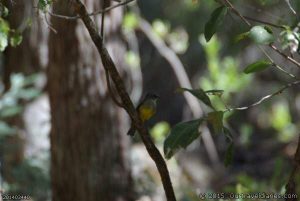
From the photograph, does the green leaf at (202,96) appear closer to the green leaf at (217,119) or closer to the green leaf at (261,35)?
the green leaf at (217,119)

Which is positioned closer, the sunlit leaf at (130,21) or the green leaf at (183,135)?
the green leaf at (183,135)

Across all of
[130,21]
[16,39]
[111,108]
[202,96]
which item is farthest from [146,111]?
[130,21]

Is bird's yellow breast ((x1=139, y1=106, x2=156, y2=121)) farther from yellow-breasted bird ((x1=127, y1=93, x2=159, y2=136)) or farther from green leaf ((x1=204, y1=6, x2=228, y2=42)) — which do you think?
green leaf ((x1=204, y1=6, x2=228, y2=42))

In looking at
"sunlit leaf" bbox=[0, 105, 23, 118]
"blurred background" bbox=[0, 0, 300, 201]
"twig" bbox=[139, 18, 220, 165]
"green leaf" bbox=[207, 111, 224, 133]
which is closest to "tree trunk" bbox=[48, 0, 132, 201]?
"blurred background" bbox=[0, 0, 300, 201]

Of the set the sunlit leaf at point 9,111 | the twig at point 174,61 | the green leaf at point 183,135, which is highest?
the twig at point 174,61

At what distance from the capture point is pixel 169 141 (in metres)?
2.07

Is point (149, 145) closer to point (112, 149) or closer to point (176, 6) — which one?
point (112, 149)

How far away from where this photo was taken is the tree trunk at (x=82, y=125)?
14.2 ft

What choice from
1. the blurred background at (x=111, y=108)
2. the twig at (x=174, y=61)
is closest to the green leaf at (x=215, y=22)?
the blurred background at (x=111, y=108)

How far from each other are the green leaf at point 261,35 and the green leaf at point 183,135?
36cm

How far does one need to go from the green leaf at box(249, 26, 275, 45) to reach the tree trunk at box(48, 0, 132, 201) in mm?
2494

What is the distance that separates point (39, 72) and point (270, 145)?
3.79m

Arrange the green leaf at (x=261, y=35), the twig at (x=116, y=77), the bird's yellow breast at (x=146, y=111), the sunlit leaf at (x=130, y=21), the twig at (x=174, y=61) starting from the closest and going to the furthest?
the green leaf at (x=261, y=35) < the twig at (x=116, y=77) < the bird's yellow breast at (x=146, y=111) < the twig at (x=174, y=61) < the sunlit leaf at (x=130, y=21)

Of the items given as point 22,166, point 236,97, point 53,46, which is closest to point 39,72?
point 22,166
